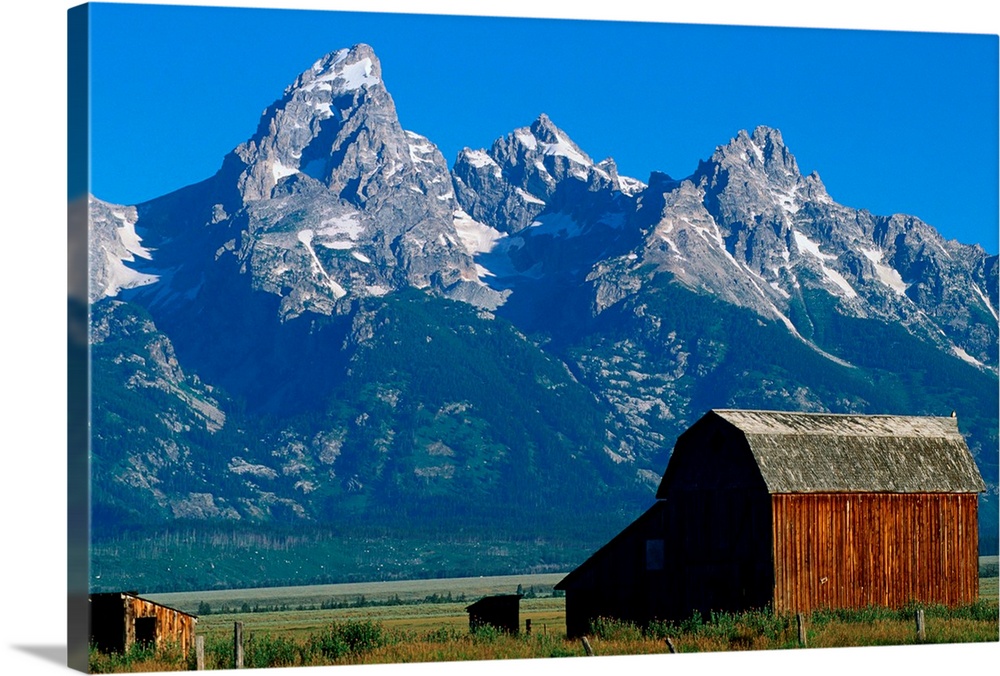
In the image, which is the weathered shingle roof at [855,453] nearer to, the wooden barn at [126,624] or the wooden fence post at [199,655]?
the wooden barn at [126,624]

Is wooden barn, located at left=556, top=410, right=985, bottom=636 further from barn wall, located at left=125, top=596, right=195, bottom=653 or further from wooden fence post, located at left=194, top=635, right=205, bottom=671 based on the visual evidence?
wooden fence post, located at left=194, top=635, right=205, bottom=671

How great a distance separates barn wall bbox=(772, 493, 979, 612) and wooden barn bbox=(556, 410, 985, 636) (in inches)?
1.6

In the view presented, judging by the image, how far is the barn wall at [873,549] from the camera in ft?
186

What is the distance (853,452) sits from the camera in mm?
59312

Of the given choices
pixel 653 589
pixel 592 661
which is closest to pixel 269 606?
pixel 653 589

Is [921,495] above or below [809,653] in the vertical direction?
above

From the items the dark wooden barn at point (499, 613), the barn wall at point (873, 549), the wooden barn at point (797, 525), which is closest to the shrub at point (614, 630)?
the wooden barn at point (797, 525)

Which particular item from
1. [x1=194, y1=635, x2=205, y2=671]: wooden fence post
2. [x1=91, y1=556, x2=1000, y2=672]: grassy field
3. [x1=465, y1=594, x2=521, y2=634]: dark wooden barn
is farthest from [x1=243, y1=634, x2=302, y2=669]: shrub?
[x1=465, y1=594, x2=521, y2=634]: dark wooden barn

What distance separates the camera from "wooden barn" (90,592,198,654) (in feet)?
161

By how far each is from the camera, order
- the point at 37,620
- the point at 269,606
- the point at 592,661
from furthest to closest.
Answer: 1. the point at 269,606
2. the point at 37,620
3. the point at 592,661

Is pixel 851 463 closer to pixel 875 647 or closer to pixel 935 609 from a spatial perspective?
pixel 935 609

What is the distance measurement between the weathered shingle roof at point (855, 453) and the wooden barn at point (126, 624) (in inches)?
726

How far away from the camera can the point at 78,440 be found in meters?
41.8

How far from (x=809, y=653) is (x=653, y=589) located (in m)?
11.9
